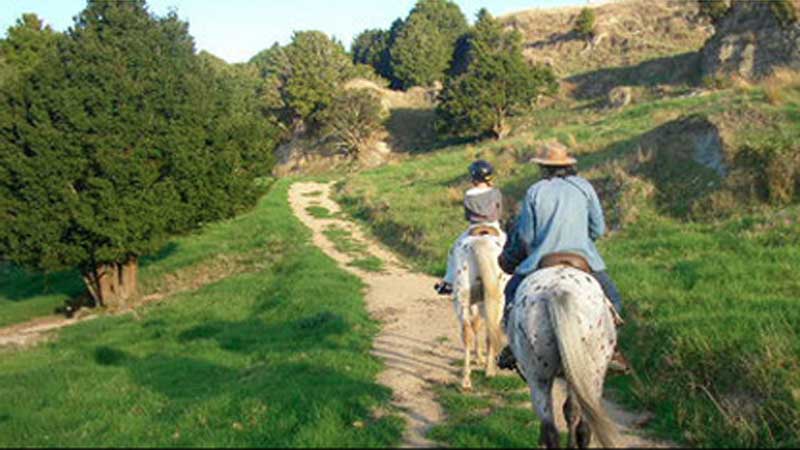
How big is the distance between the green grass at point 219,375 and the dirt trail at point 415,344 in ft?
1.04

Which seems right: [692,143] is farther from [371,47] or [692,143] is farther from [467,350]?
[371,47]

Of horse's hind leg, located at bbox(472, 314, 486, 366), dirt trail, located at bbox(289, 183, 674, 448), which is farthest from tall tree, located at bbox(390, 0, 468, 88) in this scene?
horse's hind leg, located at bbox(472, 314, 486, 366)

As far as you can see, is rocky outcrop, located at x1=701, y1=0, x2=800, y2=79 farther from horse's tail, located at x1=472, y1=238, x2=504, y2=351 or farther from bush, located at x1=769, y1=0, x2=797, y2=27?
horse's tail, located at x1=472, y1=238, x2=504, y2=351

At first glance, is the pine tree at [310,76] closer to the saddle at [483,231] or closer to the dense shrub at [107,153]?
the dense shrub at [107,153]

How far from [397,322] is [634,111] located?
79.3 feet

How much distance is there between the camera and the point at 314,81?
226ft

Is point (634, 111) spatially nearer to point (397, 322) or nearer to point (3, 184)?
point (397, 322)

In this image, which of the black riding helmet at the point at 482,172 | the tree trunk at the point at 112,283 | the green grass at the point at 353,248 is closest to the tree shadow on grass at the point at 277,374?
the black riding helmet at the point at 482,172

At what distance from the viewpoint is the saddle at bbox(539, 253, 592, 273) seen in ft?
17.6

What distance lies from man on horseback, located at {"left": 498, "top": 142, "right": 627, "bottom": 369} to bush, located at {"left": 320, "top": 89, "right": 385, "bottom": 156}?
5678 centimetres

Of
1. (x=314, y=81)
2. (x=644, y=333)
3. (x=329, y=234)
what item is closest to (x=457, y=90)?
(x=314, y=81)

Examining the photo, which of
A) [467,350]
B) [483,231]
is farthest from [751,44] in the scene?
[467,350]

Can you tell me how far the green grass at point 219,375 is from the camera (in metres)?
6.39

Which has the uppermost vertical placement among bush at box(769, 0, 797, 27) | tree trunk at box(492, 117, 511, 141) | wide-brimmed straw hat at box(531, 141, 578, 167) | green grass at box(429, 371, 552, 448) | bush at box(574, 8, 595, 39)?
bush at box(574, 8, 595, 39)
